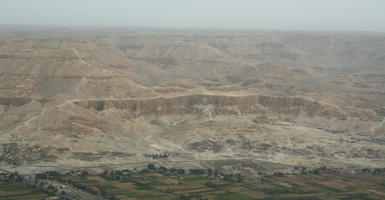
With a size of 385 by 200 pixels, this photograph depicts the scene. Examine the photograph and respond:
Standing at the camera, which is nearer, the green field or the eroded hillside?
the green field

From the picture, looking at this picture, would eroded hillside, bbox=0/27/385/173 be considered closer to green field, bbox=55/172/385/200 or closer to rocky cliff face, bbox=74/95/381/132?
rocky cliff face, bbox=74/95/381/132

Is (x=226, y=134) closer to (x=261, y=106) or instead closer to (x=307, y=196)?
(x=261, y=106)

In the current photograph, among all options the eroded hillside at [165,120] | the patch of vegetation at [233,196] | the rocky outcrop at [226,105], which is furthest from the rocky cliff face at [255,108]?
the patch of vegetation at [233,196]

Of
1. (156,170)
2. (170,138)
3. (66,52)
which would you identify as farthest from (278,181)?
(66,52)

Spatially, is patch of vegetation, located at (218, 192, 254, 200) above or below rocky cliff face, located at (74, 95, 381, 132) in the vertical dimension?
below

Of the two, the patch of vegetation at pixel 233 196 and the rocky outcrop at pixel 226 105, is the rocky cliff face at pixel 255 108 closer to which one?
the rocky outcrop at pixel 226 105

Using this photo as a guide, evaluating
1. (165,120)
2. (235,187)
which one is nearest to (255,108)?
(165,120)

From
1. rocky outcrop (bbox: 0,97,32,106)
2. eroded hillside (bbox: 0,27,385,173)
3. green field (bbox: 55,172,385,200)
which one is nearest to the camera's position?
green field (bbox: 55,172,385,200)

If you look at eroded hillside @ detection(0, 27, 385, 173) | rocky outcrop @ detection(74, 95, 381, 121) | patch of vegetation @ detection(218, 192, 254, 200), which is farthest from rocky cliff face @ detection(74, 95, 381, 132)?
patch of vegetation @ detection(218, 192, 254, 200)
